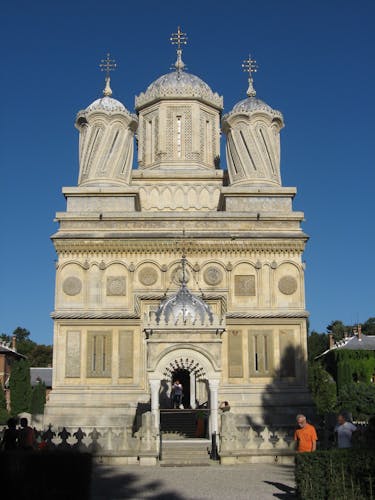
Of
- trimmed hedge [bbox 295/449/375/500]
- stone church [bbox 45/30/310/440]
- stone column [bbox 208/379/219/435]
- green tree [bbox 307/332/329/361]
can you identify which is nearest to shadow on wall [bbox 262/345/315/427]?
stone church [bbox 45/30/310/440]

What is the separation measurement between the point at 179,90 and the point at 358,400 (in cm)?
1910

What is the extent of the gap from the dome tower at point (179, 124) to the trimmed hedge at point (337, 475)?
72.2 ft

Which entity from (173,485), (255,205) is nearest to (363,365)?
(255,205)

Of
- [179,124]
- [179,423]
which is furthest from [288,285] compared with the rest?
[179,124]

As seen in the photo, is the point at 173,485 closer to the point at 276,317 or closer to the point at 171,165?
the point at 276,317

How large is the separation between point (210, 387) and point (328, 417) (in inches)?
223

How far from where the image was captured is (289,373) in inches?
1062

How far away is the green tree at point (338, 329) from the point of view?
73250 millimetres

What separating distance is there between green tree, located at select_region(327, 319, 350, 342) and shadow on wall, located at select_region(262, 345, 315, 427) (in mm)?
46973

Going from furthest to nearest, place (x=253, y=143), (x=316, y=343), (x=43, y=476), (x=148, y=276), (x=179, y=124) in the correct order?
(x=316, y=343), (x=179, y=124), (x=253, y=143), (x=148, y=276), (x=43, y=476)

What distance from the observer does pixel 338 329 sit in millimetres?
Answer: 75000

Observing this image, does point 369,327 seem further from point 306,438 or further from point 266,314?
point 306,438

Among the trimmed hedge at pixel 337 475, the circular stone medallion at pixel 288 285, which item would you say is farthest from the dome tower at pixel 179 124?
the trimmed hedge at pixel 337 475

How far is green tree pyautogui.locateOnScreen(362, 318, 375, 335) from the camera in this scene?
72250mm
